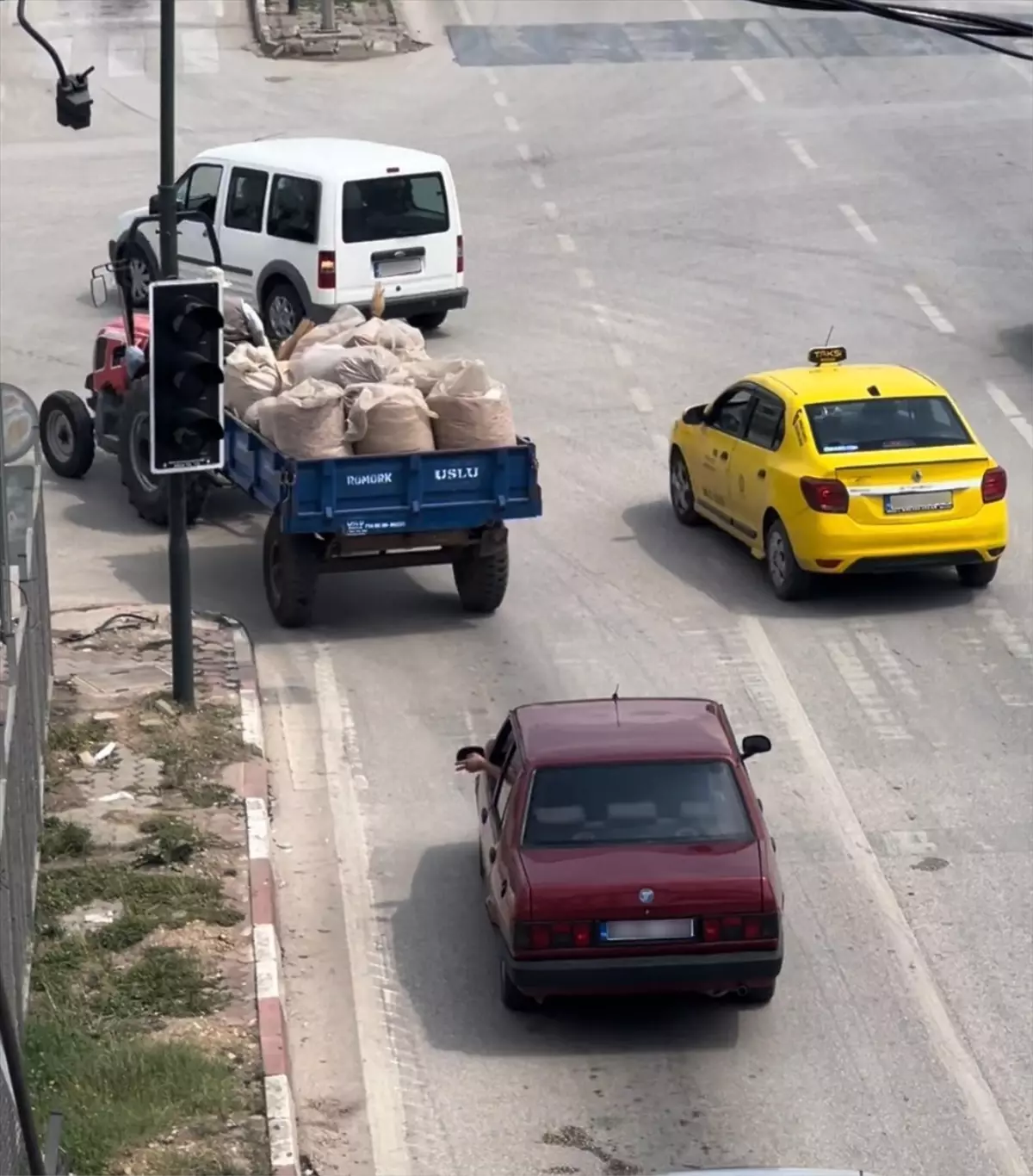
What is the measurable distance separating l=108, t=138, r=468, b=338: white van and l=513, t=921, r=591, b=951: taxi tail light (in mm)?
14371

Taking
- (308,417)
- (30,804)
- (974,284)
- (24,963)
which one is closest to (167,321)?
(308,417)

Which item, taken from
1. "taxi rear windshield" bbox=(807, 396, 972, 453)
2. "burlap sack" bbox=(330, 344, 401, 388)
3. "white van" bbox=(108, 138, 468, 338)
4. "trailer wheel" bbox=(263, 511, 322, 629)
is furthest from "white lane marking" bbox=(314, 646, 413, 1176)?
"white van" bbox=(108, 138, 468, 338)

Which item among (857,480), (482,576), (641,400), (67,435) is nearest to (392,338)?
(482,576)

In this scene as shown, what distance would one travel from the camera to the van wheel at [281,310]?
82.0ft

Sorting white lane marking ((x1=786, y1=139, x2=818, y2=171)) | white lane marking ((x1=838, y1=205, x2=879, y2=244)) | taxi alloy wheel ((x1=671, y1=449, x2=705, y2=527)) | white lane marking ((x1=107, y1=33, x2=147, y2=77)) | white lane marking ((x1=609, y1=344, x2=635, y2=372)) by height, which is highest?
taxi alloy wheel ((x1=671, y1=449, x2=705, y2=527))

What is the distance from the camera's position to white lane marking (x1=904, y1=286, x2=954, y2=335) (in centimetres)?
2542

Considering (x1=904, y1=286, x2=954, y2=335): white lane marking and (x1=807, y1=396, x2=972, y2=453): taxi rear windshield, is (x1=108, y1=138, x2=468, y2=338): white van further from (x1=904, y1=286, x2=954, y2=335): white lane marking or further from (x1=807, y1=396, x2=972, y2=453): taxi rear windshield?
(x1=807, y1=396, x2=972, y2=453): taxi rear windshield

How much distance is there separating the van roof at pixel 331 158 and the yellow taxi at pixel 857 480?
7.53 meters

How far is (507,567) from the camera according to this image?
684 inches

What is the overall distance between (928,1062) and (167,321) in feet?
21.8

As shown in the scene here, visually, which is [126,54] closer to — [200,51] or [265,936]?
[200,51]

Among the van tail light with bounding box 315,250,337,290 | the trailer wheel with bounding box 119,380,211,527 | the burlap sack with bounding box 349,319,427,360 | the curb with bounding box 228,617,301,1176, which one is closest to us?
the curb with bounding box 228,617,301,1176

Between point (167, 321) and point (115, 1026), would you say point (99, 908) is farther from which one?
point (167, 321)

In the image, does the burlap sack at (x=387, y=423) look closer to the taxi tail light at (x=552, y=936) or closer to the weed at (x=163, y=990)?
the weed at (x=163, y=990)
